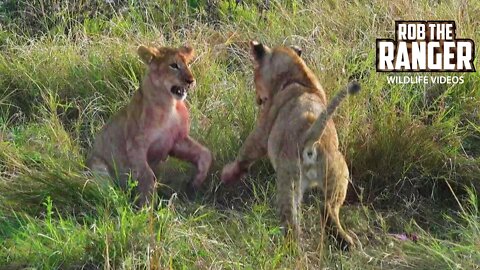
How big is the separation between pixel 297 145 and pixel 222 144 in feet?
3.77

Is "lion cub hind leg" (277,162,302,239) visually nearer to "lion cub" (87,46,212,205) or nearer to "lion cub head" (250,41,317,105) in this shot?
"lion cub head" (250,41,317,105)

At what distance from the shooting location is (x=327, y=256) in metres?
4.58

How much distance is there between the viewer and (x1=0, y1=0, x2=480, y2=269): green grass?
4.38 m

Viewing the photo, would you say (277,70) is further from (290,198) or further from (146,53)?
(290,198)

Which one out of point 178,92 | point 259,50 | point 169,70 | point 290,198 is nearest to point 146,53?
point 169,70

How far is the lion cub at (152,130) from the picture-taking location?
5.38m

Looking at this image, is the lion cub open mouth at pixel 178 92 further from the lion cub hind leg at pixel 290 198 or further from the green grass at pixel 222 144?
the lion cub hind leg at pixel 290 198

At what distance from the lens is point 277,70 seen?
522 centimetres

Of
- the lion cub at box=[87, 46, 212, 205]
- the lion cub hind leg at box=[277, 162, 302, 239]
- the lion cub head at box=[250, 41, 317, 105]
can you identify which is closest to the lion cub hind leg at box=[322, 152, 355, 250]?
the lion cub hind leg at box=[277, 162, 302, 239]

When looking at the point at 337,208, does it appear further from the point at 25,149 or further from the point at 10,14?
the point at 10,14

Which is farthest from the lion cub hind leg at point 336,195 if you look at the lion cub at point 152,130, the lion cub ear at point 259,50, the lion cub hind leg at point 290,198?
the lion cub at point 152,130

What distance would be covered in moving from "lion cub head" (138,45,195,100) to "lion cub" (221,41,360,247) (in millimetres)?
497

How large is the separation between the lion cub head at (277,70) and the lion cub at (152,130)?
39cm

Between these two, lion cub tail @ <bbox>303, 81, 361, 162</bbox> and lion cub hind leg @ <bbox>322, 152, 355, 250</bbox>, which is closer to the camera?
lion cub tail @ <bbox>303, 81, 361, 162</bbox>
